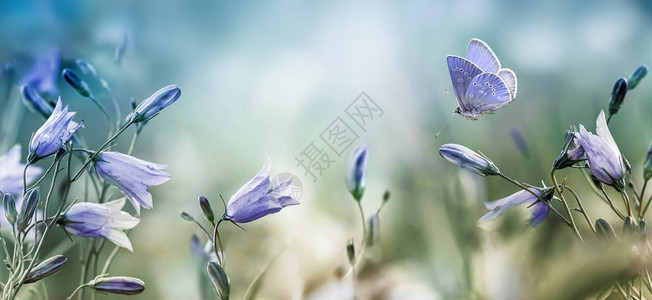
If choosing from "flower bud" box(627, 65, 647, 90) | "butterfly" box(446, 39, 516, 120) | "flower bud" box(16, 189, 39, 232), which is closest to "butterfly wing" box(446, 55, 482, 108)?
"butterfly" box(446, 39, 516, 120)

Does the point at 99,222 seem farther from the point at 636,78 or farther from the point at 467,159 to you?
the point at 636,78

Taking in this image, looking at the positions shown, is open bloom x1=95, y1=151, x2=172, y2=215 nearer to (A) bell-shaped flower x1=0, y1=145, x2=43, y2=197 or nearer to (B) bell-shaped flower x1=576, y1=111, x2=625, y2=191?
(A) bell-shaped flower x1=0, y1=145, x2=43, y2=197

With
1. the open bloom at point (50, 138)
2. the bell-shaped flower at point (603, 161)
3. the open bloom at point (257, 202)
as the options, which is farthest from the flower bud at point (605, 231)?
the open bloom at point (50, 138)

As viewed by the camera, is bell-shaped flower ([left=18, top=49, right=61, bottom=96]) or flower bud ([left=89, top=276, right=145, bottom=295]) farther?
bell-shaped flower ([left=18, top=49, right=61, bottom=96])

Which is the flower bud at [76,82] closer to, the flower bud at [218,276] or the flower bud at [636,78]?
the flower bud at [218,276]

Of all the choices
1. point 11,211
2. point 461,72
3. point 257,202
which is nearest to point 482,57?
point 461,72

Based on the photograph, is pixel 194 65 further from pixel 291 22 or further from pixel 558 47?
pixel 558 47

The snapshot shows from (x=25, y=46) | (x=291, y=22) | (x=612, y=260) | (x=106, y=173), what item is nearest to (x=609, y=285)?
(x=612, y=260)
